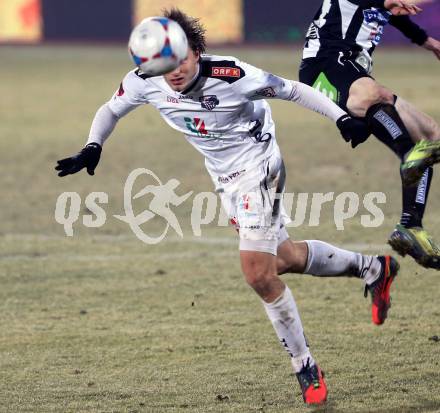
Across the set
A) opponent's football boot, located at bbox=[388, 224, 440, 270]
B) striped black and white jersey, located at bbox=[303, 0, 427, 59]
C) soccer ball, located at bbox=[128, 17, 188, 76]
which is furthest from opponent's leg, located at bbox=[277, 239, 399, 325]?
striped black and white jersey, located at bbox=[303, 0, 427, 59]

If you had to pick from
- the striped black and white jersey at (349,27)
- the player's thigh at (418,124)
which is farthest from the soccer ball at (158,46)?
the striped black and white jersey at (349,27)

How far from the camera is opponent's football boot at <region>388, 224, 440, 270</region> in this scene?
7031 mm

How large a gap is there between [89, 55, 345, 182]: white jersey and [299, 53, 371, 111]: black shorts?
1084 millimetres

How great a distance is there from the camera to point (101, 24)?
39.5 meters

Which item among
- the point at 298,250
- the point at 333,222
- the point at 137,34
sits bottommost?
the point at 333,222

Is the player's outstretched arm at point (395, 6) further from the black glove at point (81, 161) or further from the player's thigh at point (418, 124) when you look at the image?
the black glove at point (81, 161)

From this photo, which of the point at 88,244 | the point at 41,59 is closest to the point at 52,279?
the point at 88,244

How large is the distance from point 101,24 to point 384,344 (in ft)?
109

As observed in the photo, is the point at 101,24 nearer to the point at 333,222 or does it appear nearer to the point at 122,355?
the point at 333,222

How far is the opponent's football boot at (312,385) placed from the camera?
622 centimetres

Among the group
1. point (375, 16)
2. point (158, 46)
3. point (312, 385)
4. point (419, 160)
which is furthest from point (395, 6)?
point (312, 385)

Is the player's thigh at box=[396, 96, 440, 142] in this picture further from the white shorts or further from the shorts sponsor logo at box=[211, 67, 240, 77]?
the shorts sponsor logo at box=[211, 67, 240, 77]

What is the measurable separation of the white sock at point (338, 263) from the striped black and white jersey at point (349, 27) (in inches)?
65.5

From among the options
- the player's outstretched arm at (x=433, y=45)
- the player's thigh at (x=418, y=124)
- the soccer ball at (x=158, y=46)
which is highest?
the soccer ball at (x=158, y=46)
